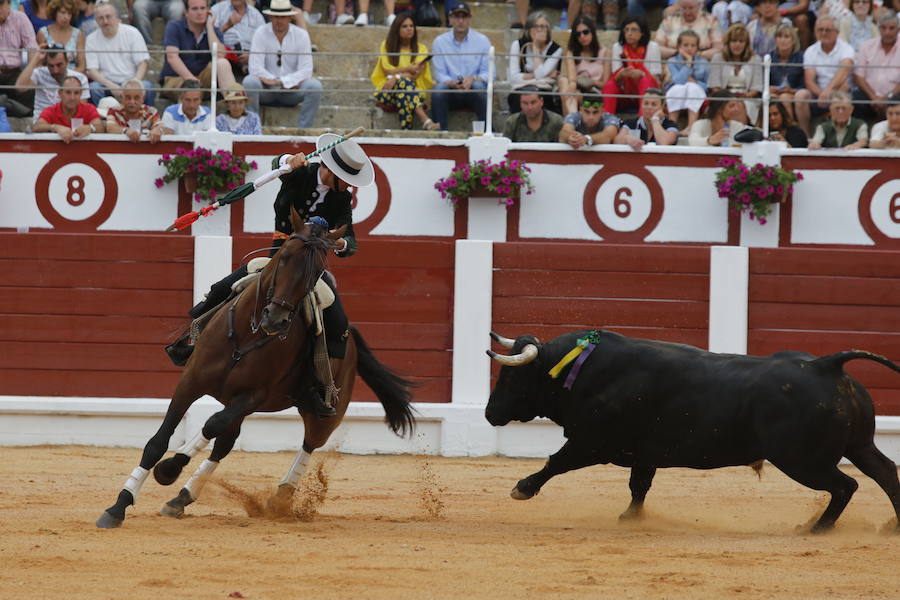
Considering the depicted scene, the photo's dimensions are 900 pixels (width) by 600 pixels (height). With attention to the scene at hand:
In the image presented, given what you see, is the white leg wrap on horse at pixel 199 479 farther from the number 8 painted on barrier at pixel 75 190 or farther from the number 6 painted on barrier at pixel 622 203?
the number 6 painted on barrier at pixel 622 203

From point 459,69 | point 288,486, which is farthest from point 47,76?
point 288,486

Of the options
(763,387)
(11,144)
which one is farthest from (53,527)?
(11,144)

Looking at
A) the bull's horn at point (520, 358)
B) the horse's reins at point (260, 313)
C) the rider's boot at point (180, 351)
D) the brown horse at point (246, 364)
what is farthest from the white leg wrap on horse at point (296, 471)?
the bull's horn at point (520, 358)

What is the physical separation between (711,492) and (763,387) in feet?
7.66

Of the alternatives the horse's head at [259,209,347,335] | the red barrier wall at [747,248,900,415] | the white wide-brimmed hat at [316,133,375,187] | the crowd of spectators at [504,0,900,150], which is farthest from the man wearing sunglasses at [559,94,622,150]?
the horse's head at [259,209,347,335]

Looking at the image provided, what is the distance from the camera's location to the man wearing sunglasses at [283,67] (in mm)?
11516

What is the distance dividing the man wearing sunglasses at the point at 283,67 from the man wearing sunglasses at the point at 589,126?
7.14 feet

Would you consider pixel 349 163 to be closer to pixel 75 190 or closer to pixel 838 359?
pixel 838 359

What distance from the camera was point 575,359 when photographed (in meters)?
7.00

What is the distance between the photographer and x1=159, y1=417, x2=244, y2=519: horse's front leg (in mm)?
6840

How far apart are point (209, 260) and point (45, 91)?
225cm

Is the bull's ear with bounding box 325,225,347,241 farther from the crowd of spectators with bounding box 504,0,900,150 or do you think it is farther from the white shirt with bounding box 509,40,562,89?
the white shirt with bounding box 509,40,562,89

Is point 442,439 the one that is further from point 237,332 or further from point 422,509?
point 237,332

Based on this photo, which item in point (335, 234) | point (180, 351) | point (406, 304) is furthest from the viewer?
point (406, 304)
